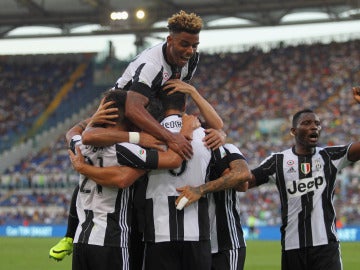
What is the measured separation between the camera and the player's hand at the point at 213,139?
558 centimetres

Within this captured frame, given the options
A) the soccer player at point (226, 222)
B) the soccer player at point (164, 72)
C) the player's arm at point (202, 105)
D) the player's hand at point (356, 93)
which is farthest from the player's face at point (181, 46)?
the player's hand at point (356, 93)

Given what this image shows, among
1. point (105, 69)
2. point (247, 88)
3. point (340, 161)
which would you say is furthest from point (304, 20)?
point (340, 161)

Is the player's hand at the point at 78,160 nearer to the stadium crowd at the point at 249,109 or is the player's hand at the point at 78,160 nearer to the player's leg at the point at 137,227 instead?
the player's leg at the point at 137,227

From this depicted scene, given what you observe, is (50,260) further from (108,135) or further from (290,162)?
(108,135)

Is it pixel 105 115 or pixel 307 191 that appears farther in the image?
pixel 307 191

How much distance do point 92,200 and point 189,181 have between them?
0.69 m

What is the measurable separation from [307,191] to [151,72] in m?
1.90

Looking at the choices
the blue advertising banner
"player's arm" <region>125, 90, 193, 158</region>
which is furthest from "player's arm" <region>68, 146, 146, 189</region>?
the blue advertising banner

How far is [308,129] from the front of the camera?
272 inches

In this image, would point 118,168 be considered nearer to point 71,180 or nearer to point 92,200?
point 92,200

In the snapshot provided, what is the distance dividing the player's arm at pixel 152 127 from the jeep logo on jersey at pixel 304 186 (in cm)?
183

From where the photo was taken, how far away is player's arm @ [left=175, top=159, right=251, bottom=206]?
17.8ft

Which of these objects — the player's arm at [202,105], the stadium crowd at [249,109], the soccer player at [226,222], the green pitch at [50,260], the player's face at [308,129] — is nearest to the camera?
the soccer player at [226,222]

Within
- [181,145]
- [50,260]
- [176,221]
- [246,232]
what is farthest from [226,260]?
[246,232]
